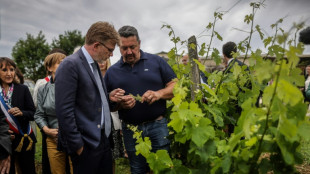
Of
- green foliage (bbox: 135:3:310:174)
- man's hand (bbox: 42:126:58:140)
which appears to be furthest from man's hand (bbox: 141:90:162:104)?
man's hand (bbox: 42:126:58:140)

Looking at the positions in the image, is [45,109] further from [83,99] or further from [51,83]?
[83,99]

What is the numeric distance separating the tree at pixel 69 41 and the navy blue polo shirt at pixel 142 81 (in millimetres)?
39960

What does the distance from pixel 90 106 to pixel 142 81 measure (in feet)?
2.45

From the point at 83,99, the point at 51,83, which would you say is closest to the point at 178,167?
the point at 83,99

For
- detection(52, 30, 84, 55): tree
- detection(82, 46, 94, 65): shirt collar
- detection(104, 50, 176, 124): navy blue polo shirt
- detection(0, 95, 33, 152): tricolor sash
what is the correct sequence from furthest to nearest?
detection(52, 30, 84, 55): tree → detection(0, 95, 33, 152): tricolor sash → detection(104, 50, 176, 124): navy blue polo shirt → detection(82, 46, 94, 65): shirt collar

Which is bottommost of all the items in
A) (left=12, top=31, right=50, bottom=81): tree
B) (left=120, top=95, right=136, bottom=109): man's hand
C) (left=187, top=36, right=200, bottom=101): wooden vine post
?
(left=120, top=95, right=136, bottom=109): man's hand

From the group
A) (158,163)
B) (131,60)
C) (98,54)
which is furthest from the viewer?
(131,60)

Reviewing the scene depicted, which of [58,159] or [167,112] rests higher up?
[167,112]

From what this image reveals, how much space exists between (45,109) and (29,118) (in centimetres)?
46

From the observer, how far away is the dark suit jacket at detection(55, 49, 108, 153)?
1.76 m

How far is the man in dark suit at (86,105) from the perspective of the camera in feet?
5.81

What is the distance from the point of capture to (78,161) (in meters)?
1.91

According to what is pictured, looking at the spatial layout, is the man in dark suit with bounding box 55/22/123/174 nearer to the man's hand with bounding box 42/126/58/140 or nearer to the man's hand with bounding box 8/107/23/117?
the man's hand with bounding box 42/126/58/140

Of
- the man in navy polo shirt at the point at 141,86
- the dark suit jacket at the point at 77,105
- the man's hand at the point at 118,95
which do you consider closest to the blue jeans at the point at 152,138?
the man in navy polo shirt at the point at 141,86
